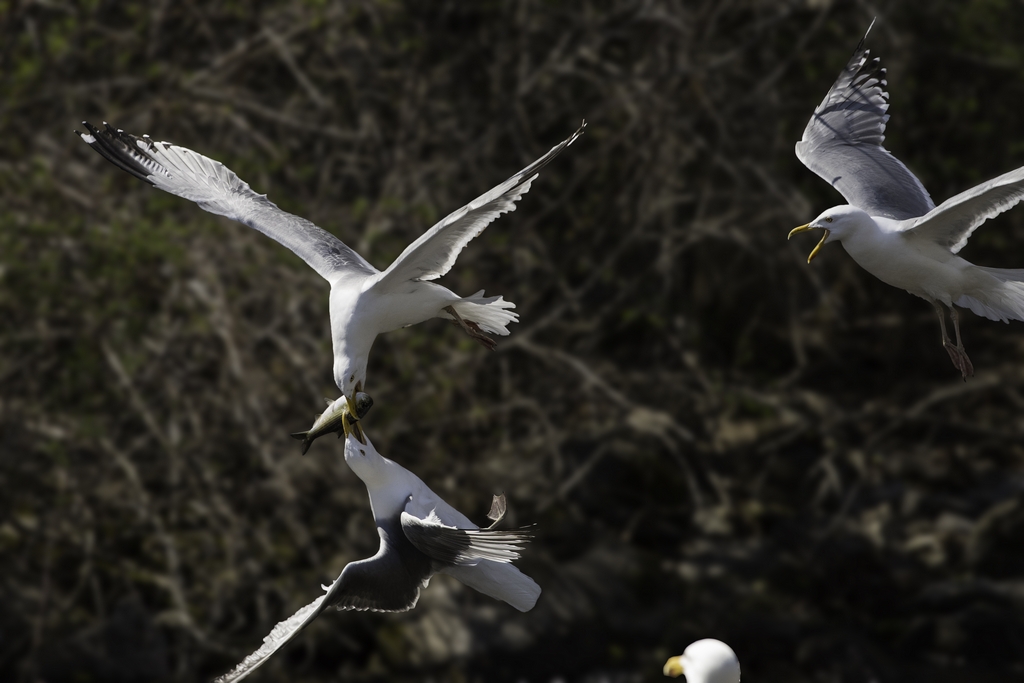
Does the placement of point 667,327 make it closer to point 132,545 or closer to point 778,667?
point 778,667

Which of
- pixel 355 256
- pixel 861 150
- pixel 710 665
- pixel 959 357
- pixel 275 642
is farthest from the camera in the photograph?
pixel 861 150

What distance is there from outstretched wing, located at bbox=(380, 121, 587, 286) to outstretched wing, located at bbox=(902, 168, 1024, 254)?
85cm

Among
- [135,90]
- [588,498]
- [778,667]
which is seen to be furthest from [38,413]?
[778,667]

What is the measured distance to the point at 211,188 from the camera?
4414mm

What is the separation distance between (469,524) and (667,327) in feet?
17.5

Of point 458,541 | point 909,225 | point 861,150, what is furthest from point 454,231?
point 861,150

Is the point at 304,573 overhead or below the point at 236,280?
below

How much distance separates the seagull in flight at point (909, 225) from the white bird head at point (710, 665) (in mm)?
893

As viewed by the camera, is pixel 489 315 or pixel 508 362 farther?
pixel 508 362

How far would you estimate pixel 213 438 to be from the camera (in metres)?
7.42

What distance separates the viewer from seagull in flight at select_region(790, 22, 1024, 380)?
3.49m

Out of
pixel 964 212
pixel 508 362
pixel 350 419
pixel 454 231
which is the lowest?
pixel 508 362

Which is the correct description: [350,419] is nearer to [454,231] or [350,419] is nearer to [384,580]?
[384,580]

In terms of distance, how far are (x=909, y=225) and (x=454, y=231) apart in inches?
42.8
